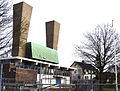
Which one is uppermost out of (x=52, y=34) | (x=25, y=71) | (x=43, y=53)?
(x=52, y=34)

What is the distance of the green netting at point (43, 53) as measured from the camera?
42309 millimetres

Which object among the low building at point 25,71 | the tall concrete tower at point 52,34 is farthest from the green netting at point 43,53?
the tall concrete tower at point 52,34

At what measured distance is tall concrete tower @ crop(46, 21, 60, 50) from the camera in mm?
52866

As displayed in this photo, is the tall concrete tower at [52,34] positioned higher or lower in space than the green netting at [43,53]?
higher

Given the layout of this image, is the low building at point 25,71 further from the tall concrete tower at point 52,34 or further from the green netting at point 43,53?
the tall concrete tower at point 52,34

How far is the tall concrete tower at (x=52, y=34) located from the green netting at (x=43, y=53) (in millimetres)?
2671

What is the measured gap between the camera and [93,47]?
39312 millimetres

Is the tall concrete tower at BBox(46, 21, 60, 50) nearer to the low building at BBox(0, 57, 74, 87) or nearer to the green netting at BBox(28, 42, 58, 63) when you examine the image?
the green netting at BBox(28, 42, 58, 63)

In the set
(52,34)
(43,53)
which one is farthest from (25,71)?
(52,34)

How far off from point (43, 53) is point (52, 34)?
8755 mm

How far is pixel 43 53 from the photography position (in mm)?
45969

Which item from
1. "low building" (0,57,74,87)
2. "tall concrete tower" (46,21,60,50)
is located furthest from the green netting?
"tall concrete tower" (46,21,60,50)

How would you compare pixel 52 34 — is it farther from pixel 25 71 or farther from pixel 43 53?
pixel 25 71

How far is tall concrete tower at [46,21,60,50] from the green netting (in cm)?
267
